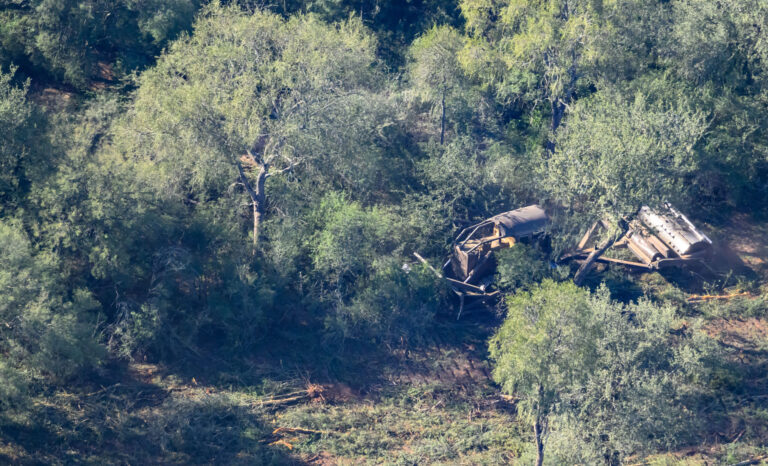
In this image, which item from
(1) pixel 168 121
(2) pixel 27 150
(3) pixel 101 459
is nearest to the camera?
(3) pixel 101 459

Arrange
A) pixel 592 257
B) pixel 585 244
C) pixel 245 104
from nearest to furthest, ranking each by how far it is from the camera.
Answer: pixel 245 104, pixel 592 257, pixel 585 244

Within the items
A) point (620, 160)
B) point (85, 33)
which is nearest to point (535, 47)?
point (620, 160)

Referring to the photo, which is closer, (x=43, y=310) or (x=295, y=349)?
(x=43, y=310)

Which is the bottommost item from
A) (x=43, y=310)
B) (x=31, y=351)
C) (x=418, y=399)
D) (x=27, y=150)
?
(x=418, y=399)

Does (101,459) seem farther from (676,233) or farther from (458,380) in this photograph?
(676,233)

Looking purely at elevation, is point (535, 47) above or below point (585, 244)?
above

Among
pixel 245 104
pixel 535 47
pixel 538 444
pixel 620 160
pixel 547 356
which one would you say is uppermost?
pixel 535 47

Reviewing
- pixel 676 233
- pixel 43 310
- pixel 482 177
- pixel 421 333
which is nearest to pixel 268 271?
pixel 421 333

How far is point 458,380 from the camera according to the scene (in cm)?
2542

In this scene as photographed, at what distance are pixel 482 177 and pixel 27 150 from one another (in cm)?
1716

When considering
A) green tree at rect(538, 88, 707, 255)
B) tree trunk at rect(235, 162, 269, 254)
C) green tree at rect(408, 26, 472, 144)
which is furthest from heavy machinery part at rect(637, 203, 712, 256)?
tree trunk at rect(235, 162, 269, 254)

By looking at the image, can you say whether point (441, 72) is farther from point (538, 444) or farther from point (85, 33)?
point (538, 444)

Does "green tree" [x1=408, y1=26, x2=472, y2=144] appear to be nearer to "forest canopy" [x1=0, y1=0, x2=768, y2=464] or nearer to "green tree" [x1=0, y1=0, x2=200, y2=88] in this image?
"forest canopy" [x1=0, y1=0, x2=768, y2=464]

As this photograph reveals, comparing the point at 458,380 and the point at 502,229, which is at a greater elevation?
the point at 502,229
